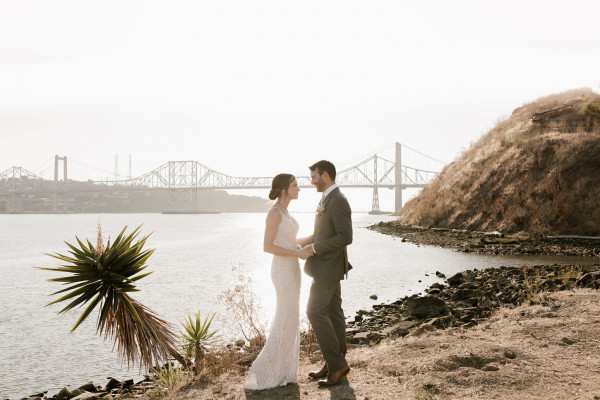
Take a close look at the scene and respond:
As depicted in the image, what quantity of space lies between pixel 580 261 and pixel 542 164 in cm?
1107

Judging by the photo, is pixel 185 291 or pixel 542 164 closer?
pixel 185 291

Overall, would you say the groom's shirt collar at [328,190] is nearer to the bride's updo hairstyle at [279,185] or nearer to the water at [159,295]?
the bride's updo hairstyle at [279,185]

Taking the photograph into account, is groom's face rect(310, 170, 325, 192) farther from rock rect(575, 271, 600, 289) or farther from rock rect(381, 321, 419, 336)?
rock rect(575, 271, 600, 289)

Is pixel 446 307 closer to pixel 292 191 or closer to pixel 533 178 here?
pixel 292 191

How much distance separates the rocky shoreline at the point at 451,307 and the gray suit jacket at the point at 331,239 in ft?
8.78

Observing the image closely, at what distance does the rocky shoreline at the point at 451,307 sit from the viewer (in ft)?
25.0

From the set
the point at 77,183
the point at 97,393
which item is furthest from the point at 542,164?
the point at 77,183

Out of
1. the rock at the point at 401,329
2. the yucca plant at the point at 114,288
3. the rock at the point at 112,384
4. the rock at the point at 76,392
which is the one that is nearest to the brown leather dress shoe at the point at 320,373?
the yucca plant at the point at 114,288

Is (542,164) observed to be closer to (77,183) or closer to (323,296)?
(323,296)

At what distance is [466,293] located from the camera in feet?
34.1

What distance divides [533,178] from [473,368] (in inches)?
934

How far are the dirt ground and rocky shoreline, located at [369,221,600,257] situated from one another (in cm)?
1409

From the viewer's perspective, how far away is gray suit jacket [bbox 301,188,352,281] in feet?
14.7

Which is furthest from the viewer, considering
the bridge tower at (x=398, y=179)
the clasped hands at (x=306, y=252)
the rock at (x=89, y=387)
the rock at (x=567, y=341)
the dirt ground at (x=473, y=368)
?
the bridge tower at (x=398, y=179)
